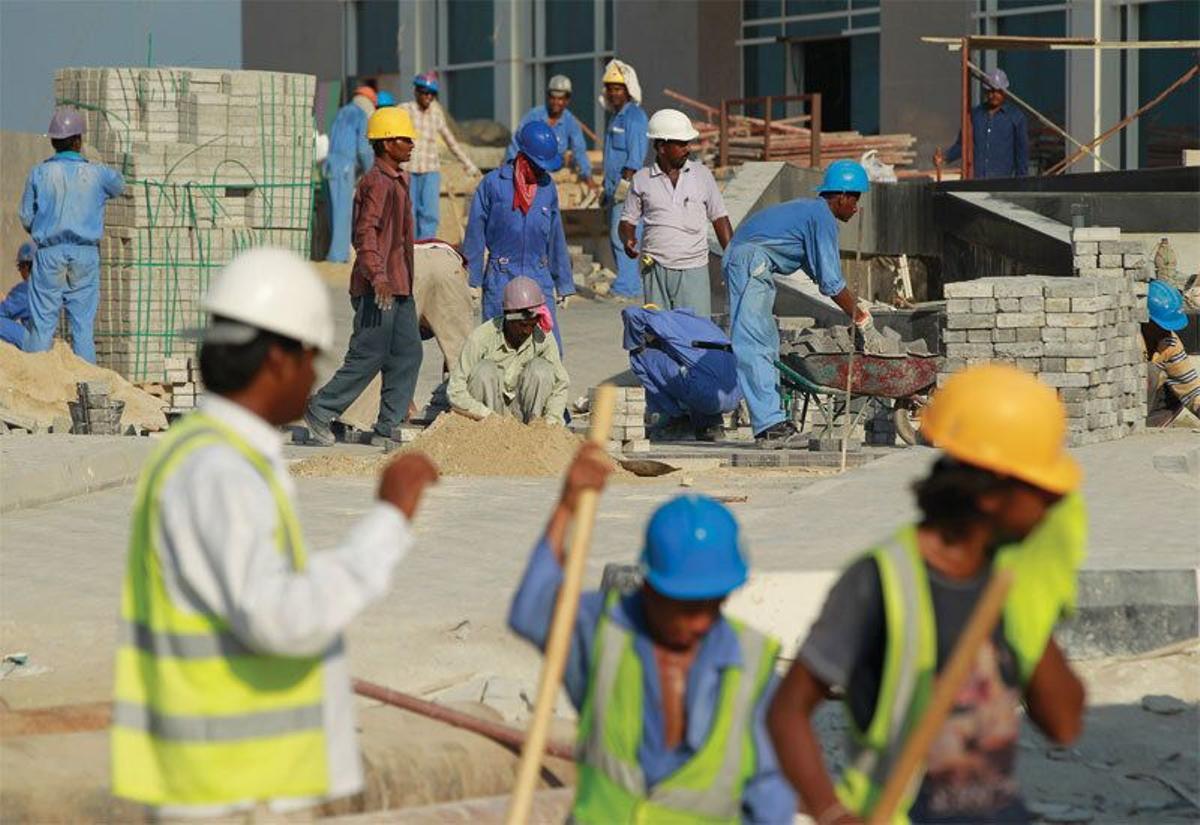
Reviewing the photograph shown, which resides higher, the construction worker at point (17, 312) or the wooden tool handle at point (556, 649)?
the construction worker at point (17, 312)

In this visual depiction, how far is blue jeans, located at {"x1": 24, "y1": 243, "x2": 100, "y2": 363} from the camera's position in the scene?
53.9 ft

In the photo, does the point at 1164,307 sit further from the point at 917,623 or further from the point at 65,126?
the point at 917,623

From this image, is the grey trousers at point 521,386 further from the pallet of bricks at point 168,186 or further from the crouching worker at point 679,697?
the crouching worker at point 679,697

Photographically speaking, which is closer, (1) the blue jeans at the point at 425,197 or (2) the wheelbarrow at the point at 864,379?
(2) the wheelbarrow at the point at 864,379

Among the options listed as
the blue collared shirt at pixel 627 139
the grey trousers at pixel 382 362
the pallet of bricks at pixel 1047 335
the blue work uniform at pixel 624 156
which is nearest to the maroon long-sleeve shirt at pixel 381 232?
the grey trousers at pixel 382 362

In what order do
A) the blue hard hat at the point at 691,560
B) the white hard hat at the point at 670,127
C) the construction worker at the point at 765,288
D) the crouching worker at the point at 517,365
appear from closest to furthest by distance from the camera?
the blue hard hat at the point at 691,560 < the crouching worker at the point at 517,365 < the construction worker at the point at 765,288 < the white hard hat at the point at 670,127

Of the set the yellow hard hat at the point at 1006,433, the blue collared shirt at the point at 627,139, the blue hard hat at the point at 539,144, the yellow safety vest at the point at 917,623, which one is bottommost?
the yellow safety vest at the point at 917,623

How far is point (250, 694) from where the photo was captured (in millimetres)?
3564

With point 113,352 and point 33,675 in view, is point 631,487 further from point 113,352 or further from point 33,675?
point 113,352

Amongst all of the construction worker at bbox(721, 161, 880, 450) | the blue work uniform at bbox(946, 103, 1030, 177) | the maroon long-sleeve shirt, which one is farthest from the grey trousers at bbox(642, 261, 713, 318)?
the blue work uniform at bbox(946, 103, 1030, 177)

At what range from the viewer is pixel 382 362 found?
1345 centimetres

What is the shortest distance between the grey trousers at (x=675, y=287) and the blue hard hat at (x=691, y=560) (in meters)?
10.7

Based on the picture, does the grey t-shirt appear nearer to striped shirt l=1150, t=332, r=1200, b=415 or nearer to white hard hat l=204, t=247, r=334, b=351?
white hard hat l=204, t=247, r=334, b=351

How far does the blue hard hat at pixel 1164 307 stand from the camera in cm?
1389
